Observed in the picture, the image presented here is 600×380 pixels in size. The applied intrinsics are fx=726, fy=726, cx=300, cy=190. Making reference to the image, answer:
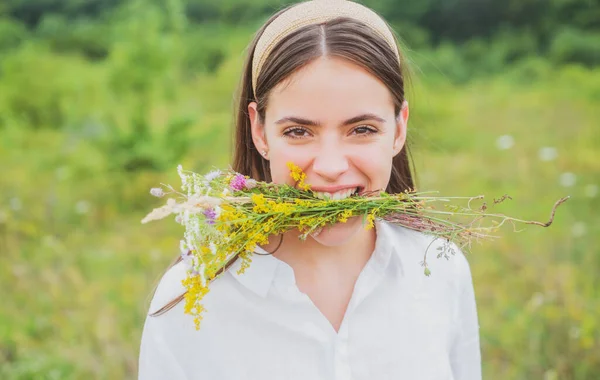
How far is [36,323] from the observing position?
4.24 metres

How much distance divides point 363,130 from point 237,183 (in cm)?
32

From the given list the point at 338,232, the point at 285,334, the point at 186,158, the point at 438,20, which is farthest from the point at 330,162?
the point at 438,20

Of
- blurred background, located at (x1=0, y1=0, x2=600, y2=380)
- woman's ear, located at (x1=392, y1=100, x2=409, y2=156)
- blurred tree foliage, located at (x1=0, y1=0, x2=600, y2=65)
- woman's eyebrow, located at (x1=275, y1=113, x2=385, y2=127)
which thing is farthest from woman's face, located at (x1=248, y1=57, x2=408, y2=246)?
blurred tree foliage, located at (x1=0, y1=0, x2=600, y2=65)

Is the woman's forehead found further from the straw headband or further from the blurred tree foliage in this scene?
the blurred tree foliage

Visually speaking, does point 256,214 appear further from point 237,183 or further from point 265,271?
point 265,271

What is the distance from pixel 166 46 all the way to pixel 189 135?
82cm

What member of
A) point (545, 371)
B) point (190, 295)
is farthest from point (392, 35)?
point (545, 371)

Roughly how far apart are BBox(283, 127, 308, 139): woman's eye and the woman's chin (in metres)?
0.22

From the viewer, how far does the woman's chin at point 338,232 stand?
1.71 m

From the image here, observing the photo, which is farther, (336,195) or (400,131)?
(400,131)

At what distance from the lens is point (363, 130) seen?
1712 millimetres

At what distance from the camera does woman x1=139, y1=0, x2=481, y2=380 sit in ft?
5.51

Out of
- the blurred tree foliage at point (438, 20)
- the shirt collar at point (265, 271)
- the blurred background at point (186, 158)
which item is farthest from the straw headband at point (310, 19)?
the blurred tree foliage at point (438, 20)

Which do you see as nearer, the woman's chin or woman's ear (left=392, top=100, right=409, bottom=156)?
the woman's chin
